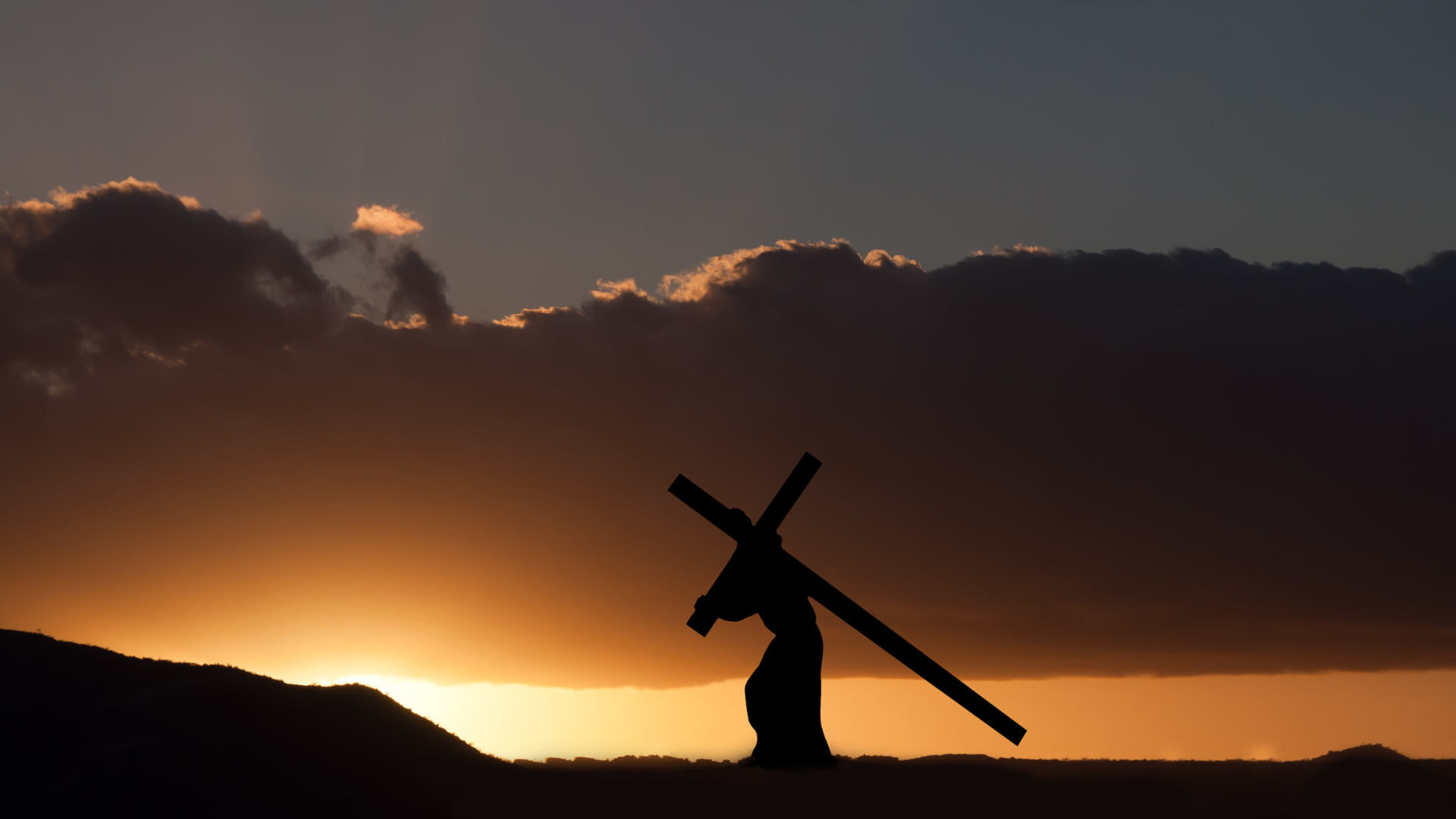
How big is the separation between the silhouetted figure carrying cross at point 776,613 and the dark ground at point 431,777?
3.17 ft

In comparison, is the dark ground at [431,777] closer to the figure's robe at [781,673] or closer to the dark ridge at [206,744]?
the dark ridge at [206,744]

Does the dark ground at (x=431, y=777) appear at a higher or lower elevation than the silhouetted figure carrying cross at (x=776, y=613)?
lower

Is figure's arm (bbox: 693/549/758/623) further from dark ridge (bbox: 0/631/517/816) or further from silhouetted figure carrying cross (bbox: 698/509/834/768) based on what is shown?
dark ridge (bbox: 0/631/517/816)

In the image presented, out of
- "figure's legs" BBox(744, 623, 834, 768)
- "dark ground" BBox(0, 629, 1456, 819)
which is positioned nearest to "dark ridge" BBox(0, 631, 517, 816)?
"dark ground" BBox(0, 629, 1456, 819)

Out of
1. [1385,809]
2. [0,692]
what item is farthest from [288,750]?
[1385,809]

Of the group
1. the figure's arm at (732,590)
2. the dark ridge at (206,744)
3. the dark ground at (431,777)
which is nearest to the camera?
the dark ground at (431,777)

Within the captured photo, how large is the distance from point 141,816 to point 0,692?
5.69 meters

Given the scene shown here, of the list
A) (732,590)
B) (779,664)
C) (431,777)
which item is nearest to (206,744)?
(431,777)

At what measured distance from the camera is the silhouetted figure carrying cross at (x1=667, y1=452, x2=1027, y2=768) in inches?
775

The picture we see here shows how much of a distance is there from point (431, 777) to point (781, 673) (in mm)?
7281

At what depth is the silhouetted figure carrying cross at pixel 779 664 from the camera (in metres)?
19.7

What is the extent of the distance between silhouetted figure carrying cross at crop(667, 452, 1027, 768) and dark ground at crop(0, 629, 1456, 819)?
3.17ft

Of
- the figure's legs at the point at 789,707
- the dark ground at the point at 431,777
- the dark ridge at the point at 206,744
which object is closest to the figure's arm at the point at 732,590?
the figure's legs at the point at 789,707

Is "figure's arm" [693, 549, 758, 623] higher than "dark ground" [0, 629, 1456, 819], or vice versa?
"figure's arm" [693, 549, 758, 623]
